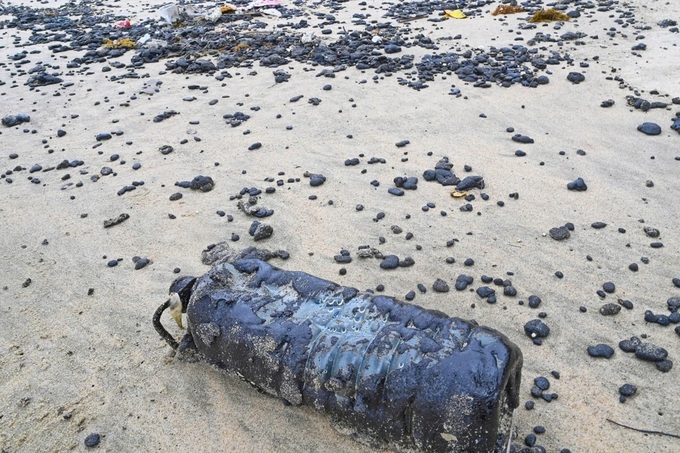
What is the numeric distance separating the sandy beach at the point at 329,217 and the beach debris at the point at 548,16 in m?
0.36

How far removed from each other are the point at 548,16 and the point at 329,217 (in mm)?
6078

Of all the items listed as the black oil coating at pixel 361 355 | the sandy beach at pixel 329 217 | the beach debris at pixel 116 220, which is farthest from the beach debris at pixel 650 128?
the beach debris at pixel 116 220

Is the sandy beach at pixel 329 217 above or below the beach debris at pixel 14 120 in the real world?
above

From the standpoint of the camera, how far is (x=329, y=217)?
4324 mm

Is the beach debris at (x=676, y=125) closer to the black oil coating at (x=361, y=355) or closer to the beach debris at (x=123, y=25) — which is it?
the black oil coating at (x=361, y=355)

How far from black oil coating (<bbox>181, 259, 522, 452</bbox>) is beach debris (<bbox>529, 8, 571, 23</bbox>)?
716 centimetres

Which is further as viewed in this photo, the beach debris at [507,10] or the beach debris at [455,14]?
the beach debris at [455,14]

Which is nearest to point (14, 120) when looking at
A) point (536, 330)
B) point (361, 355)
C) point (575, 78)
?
point (361, 355)

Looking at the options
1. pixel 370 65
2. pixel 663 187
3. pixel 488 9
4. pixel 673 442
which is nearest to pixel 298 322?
pixel 673 442

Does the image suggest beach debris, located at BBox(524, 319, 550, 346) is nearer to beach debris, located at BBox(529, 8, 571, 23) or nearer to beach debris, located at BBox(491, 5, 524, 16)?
beach debris, located at BBox(529, 8, 571, 23)

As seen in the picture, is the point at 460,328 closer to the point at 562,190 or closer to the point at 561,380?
the point at 561,380

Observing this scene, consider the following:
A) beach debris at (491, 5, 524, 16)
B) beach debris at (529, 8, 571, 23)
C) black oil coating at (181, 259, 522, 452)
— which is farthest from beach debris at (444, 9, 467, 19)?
black oil coating at (181, 259, 522, 452)

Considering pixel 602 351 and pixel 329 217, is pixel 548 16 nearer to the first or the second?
pixel 329 217

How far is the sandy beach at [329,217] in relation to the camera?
2768 millimetres
